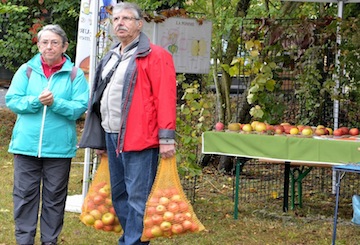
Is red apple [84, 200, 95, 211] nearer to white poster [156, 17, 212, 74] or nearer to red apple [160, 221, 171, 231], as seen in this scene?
red apple [160, 221, 171, 231]

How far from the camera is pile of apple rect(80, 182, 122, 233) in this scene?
17.0 ft

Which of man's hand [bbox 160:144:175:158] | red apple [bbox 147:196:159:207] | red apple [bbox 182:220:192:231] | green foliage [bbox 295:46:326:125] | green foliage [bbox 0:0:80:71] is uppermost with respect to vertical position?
green foliage [bbox 0:0:80:71]

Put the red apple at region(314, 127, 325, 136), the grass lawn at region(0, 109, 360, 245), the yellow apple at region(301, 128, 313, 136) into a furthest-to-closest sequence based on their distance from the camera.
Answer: the red apple at region(314, 127, 325, 136) < the yellow apple at region(301, 128, 313, 136) < the grass lawn at region(0, 109, 360, 245)

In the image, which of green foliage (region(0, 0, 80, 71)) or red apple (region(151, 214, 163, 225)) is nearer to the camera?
red apple (region(151, 214, 163, 225))

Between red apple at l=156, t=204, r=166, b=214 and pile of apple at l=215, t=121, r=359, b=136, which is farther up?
pile of apple at l=215, t=121, r=359, b=136

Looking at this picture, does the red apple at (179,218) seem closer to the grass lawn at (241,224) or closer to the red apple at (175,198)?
the red apple at (175,198)

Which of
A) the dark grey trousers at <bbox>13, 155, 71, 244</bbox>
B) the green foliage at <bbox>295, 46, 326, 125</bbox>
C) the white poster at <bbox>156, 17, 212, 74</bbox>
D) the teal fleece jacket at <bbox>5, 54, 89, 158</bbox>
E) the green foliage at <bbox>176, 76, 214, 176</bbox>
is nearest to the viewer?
the teal fleece jacket at <bbox>5, 54, 89, 158</bbox>

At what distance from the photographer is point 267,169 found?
10234mm

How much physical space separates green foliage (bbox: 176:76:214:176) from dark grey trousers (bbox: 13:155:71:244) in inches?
76.5

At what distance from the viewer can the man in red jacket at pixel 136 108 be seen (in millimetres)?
4754

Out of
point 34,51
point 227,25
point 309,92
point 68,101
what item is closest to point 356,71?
point 309,92

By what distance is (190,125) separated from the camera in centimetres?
736

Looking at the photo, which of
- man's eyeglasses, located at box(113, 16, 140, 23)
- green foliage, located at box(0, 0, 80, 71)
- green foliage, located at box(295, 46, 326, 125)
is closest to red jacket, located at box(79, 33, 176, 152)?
man's eyeglasses, located at box(113, 16, 140, 23)

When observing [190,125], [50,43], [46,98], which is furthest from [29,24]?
[46,98]
